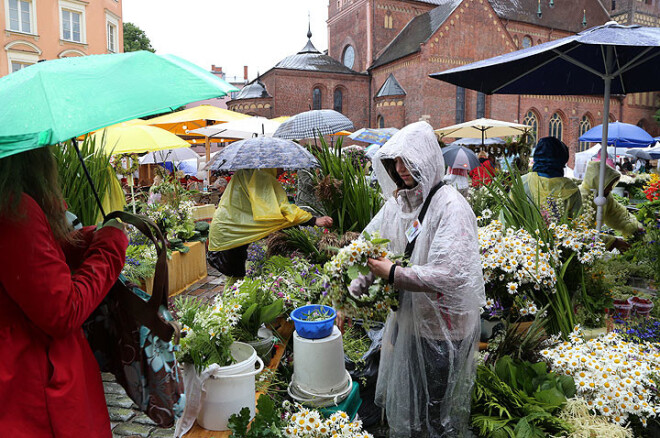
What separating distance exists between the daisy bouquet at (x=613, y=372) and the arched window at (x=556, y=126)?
109 ft

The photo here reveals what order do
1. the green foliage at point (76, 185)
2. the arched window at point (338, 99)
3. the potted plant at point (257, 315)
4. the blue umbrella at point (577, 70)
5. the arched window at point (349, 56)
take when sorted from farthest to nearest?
the arched window at point (349, 56), the arched window at point (338, 99), the green foliage at point (76, 185), the blue umbrella at point (577, 70), the potted plant at point (257, 315)

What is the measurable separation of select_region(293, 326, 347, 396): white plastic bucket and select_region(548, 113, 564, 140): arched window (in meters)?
34.2

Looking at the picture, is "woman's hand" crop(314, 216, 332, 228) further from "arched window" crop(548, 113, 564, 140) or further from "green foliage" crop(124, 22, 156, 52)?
"green foliage" crop(124, 22, 156, 52)

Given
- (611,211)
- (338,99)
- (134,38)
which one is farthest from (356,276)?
(134,38)

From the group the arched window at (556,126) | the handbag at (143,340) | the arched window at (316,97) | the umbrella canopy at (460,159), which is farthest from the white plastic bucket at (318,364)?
the arched window at (556,126)

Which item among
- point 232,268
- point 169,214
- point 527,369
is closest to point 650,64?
point 527,369

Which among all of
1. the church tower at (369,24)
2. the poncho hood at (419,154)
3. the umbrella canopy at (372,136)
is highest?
the church tower at (369,24)

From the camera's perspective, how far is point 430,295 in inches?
93.0

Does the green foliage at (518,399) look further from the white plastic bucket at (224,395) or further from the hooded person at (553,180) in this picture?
the hooded person at (553,180)

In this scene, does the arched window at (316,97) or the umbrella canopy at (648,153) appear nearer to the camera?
the umbrella canopy at (648,153)

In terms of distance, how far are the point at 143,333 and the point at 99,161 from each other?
3.46m

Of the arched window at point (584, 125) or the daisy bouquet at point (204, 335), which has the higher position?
Result: the arched window at point (584, 125)

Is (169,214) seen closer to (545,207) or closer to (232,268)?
(232,268)

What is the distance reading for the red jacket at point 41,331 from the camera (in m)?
1.41
